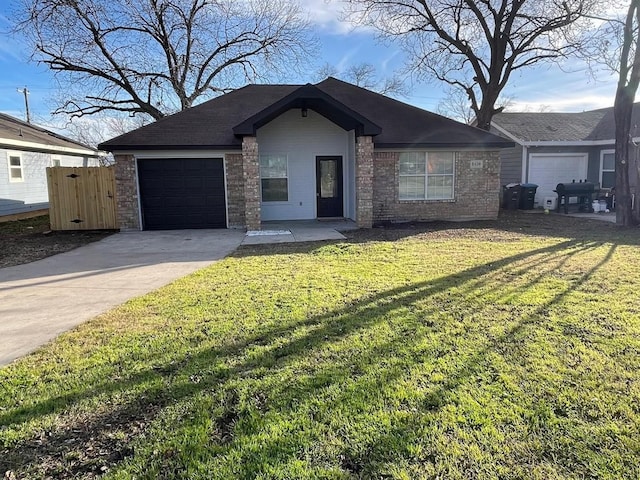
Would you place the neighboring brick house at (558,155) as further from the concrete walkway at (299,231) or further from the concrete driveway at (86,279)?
the concrete driveway at (86,279)

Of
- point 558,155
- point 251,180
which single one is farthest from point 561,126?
point 251,180

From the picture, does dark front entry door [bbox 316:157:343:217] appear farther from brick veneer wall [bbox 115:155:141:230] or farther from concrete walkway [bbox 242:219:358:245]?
brick veneer wall [bbox 115:155:141:230]

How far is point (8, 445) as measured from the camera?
8.39 feet

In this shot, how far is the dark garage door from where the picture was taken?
12781mm

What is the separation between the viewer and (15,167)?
1630cm

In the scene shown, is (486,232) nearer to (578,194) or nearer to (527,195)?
(527,195)

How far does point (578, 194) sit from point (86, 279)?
55.9 feet

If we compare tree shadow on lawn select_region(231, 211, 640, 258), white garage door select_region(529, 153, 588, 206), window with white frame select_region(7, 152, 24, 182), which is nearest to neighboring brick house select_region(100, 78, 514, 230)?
tree shadow on lawn select_region(231, 211, 640, 258)

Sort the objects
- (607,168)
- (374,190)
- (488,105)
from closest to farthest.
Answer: (374,190), (607,168), (488,105)

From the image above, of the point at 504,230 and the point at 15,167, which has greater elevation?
the point at 15,167

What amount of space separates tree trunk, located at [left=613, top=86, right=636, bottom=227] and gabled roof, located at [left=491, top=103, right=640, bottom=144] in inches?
226

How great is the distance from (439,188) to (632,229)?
17.6 ft

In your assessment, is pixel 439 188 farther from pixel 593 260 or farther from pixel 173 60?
pixel 173 60

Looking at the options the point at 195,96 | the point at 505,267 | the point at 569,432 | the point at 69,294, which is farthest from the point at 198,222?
the point at 195,96
